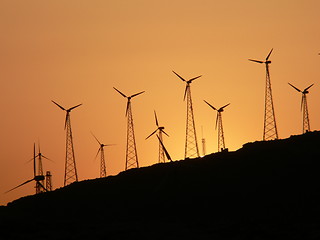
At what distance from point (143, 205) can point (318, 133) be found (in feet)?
112

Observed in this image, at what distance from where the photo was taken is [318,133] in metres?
158

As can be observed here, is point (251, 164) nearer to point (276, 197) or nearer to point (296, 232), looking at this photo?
point (276, 197)

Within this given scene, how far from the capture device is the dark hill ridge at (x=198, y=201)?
123688 millimetres

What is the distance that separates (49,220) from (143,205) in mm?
14194

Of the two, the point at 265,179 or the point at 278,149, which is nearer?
the point at 265,179

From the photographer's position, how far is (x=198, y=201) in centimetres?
14050

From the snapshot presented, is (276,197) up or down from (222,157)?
down

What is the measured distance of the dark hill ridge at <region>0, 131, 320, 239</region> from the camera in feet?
406

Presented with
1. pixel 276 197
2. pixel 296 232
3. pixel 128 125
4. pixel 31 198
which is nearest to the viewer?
pixel 296 232

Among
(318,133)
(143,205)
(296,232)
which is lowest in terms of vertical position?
(296,232)

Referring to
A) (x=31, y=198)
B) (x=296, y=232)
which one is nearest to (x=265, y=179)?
(x=296, y=232)

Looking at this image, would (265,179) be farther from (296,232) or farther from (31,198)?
(31,198)

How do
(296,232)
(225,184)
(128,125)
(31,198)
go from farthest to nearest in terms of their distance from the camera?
(128,125)
(31,198)
(225,184)
(296,232)

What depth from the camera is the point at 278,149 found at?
153125 mm
